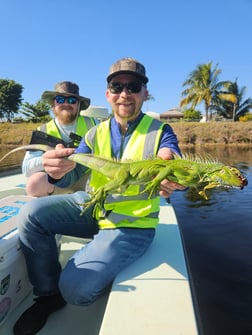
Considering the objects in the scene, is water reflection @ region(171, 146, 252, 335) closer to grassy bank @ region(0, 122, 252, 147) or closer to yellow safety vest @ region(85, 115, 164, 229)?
yellow safety vest @ region(85, 115, 164, 229)

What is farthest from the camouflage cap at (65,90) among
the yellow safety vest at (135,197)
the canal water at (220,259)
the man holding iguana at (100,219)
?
the canal water at (220,259)

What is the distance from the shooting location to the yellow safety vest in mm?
2926

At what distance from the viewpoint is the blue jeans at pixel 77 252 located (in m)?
2.58

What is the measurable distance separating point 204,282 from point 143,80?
13.0 ft

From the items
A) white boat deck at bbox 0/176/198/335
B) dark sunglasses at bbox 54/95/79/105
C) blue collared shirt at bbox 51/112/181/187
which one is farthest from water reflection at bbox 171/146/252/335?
dark sunglasses at bbox 54/95/79/105

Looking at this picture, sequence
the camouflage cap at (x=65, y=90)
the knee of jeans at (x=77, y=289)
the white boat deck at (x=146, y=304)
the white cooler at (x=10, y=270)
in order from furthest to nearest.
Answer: the camouflage cap at (x=65, y=90) → the white cooler at (x=10, y=270) → the knee of jeans at (x=77, y=289) → the white boat deck at (x=146, y=304)

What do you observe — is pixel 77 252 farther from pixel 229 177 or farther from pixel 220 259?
pixel 220 259

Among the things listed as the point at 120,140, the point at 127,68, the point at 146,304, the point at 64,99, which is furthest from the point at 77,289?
the point at 64,99

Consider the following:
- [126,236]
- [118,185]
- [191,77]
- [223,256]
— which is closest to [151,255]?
[126,236]

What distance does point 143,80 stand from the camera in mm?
3201

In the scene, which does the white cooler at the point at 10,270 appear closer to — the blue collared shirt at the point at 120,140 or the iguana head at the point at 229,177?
the blue collared shirt at the point at 120,140

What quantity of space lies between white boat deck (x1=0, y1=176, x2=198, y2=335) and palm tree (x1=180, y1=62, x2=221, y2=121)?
151 ft

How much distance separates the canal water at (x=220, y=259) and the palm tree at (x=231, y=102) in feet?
131

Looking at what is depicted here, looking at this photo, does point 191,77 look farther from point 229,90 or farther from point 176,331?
point 176,331
